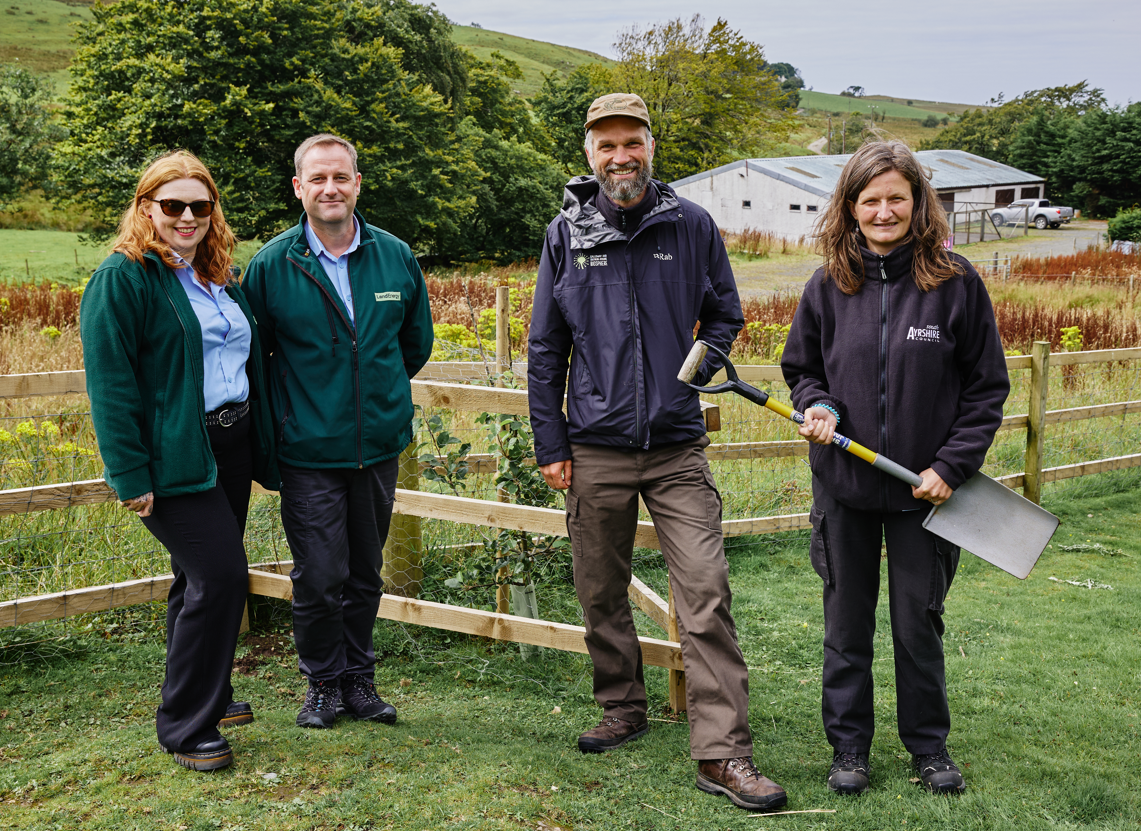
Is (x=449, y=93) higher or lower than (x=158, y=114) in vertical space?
higher

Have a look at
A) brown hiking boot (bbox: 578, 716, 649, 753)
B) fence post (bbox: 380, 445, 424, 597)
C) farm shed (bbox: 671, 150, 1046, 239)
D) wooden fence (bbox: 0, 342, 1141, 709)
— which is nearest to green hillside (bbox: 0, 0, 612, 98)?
farm shed (bbox: 671, 150, 1046, 239)

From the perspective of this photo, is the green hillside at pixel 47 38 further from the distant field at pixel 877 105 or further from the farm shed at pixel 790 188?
the distant field at pixel 877 105

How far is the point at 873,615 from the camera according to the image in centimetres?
291

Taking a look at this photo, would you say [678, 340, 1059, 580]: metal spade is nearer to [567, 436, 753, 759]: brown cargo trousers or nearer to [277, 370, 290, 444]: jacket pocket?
[567, 436, 753, 759]: brown cargo trousers

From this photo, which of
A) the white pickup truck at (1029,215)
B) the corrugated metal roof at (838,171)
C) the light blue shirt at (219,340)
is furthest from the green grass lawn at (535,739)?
the white pickup truck at (1029,215)

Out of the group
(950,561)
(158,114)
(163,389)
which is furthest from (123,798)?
(158,114)

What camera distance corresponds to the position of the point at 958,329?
107 inches

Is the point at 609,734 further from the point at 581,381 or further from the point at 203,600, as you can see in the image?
the point at 203,600

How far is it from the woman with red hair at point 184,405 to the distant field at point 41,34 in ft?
180

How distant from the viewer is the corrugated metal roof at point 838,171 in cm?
3709

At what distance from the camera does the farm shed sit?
3706cm

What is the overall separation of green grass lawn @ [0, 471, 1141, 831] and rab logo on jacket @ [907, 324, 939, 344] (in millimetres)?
1446

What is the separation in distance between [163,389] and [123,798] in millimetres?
1237

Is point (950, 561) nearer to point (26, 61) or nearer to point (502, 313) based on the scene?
point (502, 313)
